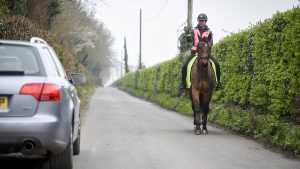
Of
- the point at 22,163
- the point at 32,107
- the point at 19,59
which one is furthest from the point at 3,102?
the point at 22,163

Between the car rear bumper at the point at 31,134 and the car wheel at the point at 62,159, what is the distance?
573 mm

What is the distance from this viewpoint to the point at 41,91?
6828 millimetres

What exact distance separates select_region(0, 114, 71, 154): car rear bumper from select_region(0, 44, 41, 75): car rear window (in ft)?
2.27

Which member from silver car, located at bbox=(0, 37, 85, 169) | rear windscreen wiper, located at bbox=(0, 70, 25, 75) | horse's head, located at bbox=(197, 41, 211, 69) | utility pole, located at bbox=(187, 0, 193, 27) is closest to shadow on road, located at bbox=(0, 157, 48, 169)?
silver car, located at bbox=(0, 37, 85, 169)

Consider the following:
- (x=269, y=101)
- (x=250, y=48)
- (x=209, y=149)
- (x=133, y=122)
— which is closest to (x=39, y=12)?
(x=133, y=122)

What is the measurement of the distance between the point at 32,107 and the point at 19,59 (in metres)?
0.86

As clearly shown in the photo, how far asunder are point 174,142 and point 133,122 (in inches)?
206

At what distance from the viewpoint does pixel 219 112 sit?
672 inches

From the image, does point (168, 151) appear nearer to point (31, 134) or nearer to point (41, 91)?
point (41, 91)

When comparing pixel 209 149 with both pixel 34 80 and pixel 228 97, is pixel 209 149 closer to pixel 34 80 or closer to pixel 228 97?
pixel 34 80

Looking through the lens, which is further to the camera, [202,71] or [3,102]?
[202,71]

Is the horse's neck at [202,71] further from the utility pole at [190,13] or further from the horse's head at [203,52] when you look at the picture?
the utility pole at [190,13]

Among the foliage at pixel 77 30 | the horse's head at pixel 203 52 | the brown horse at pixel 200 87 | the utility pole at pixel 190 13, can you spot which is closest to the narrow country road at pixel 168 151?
the brown horse at pixel 200 87

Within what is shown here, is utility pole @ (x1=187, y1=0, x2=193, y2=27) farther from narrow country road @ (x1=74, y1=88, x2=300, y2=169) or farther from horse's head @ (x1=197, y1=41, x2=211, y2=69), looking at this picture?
horse's head @ (x1=197, y1=41, x2=211, y2=69)
